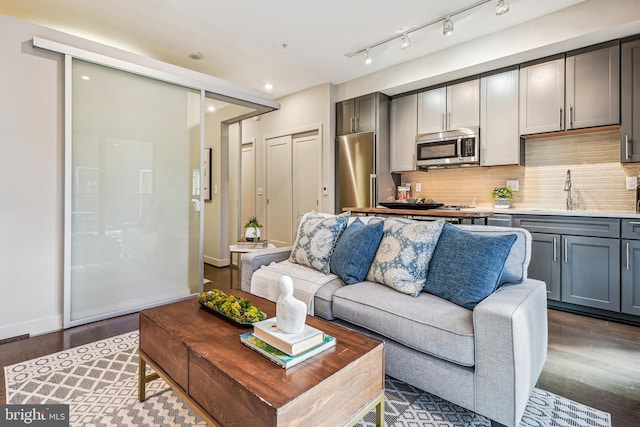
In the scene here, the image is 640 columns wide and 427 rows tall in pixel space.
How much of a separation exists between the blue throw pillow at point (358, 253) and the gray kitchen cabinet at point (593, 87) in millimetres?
2382

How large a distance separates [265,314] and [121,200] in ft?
6.98

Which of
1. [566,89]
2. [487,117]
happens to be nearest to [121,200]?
[487,117]

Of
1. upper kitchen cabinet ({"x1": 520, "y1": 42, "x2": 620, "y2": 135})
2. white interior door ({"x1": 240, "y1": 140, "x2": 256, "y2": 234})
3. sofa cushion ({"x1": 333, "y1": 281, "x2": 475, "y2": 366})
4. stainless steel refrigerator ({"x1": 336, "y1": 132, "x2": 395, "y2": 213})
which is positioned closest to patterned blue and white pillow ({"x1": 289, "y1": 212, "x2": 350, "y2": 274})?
→ sofa cushion ({"x1": 333, "y1": 281, "x2": 475, "y2": 366})

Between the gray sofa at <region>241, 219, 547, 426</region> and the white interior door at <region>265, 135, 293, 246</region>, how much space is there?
11.8ft

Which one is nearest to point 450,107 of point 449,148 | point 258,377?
point 449,148

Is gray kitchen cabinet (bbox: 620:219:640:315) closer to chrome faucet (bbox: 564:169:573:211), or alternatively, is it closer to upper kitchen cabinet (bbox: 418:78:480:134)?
chrome faucet (bbox: 564:169:573:211)

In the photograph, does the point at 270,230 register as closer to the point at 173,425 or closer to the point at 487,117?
the point at 487,117

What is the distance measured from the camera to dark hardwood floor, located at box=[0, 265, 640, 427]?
1.73 m

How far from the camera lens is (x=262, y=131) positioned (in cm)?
588

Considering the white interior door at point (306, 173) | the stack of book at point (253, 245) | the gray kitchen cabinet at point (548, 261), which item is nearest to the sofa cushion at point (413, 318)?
the stack of book at point (253, 245)

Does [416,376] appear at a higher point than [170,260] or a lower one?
lower

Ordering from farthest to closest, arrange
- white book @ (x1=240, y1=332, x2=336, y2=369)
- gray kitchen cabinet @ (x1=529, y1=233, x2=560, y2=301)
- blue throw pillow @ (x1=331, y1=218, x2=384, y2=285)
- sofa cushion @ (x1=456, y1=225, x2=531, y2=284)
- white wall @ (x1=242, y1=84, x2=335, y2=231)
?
white wall @ (x1=242, y1=84, x2=335, y2=231), gray kitchen cabinet @ (x1=529, y1=233, x2=560, y2=301), blue throw pillow @ (x1=331, y1=218, x2=384, y2=285), sofa cushion @ (x1=456, y1=225, x2=531, y2=284), white book @ (x1=240, y1=332, x2=336, y2=369)

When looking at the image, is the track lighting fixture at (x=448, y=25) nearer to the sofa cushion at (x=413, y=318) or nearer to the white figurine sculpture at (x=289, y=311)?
the sofa cushion at (x=413, y=318)

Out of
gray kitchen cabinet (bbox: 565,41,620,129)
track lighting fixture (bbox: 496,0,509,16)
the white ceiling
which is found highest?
the white ceiling
